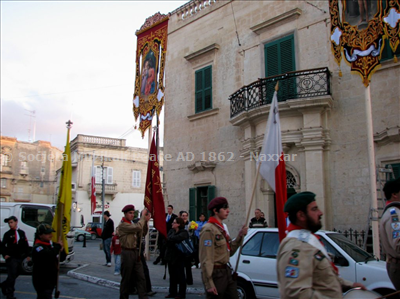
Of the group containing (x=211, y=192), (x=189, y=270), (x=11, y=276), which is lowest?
(x=189, y=270)

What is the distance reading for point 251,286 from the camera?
25.0ft

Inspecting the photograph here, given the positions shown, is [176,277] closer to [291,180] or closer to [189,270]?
[189,270]

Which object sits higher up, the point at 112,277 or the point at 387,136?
the point at 387,136

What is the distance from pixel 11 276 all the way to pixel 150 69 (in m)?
8.92

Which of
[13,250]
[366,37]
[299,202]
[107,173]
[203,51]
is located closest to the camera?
[299,202]

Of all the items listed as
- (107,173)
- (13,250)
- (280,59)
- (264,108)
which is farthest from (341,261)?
Answer: (107,173)

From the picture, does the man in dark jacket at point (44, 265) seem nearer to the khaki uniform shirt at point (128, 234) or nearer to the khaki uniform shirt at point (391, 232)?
the khaki uniform shirt at point (128, 234)

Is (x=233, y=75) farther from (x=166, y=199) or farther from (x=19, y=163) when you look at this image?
(x=19, y=163)

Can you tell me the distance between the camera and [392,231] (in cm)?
467

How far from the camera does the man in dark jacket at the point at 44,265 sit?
618 cm

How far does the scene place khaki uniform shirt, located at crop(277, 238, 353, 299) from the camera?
2791mm

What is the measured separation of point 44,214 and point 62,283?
4.03 meters

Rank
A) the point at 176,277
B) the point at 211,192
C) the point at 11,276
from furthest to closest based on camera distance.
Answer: the point at 211,192
the point at 176,277
the point at 11,276

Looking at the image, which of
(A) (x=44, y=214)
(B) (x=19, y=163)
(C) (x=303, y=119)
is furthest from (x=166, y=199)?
(B) (x=19, y=163)
